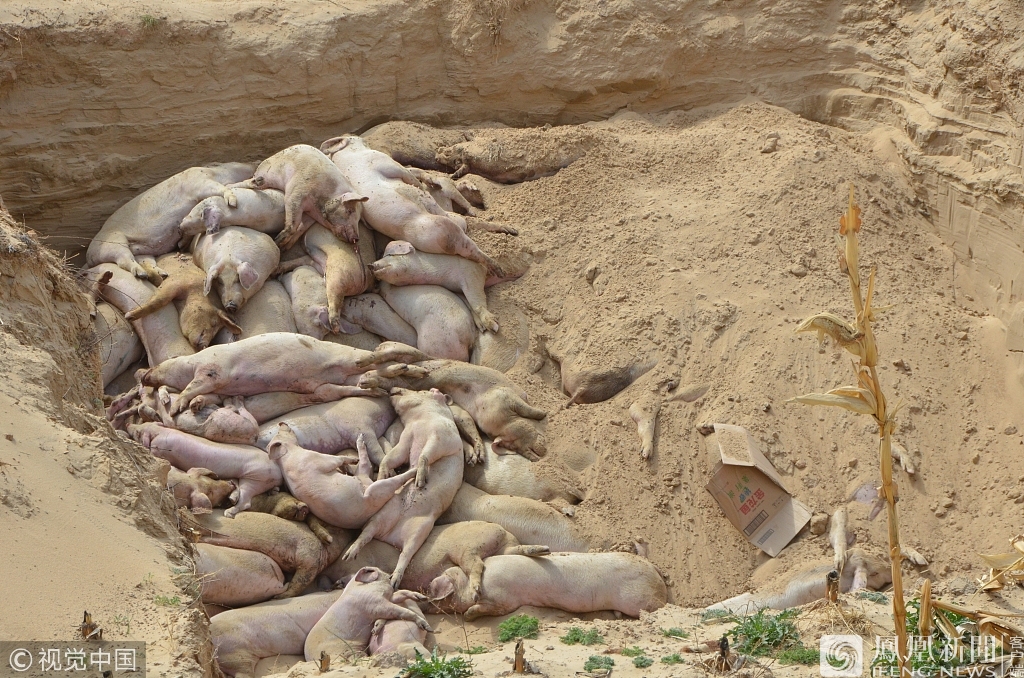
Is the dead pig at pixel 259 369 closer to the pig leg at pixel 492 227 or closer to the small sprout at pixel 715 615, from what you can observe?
the pig leg at pixel 492 227

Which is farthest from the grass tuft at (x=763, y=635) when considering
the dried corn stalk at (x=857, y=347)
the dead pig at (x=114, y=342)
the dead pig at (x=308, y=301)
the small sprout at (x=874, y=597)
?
the dead pig at (x=114, y=342)

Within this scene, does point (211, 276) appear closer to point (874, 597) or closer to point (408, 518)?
point (408, 518)

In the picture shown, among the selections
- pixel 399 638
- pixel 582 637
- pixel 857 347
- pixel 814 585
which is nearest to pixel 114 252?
pixel 399 638

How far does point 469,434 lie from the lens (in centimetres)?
727

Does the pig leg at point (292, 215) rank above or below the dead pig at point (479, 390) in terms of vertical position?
above

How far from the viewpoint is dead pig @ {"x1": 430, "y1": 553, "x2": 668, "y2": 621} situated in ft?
20.6

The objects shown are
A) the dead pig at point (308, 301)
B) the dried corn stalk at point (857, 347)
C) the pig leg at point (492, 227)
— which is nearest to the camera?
the dried corn stalk at point (857, 347)

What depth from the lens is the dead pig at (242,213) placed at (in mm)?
8002

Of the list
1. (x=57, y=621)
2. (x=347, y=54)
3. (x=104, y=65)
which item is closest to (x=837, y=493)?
(x=57, y=621)

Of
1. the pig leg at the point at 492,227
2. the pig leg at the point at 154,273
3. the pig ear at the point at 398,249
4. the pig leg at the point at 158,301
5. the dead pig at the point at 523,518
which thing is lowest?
the dead pig at the point at 523,518

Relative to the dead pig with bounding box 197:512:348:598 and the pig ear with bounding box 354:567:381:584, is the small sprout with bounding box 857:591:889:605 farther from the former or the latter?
the dead pig with bounding box 197:512:348:598

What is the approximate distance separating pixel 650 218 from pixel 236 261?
2.96 meters

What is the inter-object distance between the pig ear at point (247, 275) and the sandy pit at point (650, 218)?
136 cm

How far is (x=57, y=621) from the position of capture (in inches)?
160
